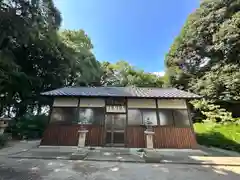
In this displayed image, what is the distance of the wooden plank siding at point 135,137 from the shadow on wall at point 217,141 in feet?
13.0

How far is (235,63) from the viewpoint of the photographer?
42.4ft

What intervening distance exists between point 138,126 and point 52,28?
8.50 m

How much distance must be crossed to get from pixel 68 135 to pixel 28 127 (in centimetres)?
503

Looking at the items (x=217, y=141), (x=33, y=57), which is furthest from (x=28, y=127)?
(x=217, y=141)

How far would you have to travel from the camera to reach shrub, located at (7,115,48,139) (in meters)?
11.6

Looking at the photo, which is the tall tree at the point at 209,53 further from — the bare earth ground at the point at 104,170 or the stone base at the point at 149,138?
the bare earth ground at the point at 104,170

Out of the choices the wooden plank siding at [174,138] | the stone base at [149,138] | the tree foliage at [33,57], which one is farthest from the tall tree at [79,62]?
the wooden plank siding at [174,138]

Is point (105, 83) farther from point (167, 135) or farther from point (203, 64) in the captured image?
point (167, 135)

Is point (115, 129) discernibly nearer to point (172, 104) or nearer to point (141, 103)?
point (141, 103)

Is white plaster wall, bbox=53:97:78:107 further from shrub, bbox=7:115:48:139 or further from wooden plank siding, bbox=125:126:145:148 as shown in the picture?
shrub, bbox=7:115:48:139

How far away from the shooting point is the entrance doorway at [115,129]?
8.84m

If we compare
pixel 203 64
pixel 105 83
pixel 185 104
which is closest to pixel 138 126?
pixel 185 104

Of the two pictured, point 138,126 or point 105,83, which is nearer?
point 138,126

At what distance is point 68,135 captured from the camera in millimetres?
8758
